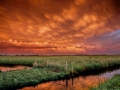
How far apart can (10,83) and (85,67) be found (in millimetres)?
20956

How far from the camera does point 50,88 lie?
1914 centimetres

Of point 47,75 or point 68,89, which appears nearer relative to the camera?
point 68,89

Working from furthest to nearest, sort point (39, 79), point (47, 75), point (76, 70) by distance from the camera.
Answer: point (76, 70), point (47, 75), point (39, 79)

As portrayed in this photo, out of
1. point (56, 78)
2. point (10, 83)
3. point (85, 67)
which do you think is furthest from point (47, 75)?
point (85, 67)

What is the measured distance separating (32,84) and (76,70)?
1303 centimetres

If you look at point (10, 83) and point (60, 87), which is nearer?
point (10, 83)

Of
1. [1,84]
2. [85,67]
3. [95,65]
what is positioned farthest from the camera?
[95,65]

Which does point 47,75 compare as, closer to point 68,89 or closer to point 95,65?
point 68,89

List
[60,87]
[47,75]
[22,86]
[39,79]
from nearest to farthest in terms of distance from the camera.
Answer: [22,86] → [60,87] → [39,79] → [47,75]

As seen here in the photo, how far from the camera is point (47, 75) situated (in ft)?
75.3

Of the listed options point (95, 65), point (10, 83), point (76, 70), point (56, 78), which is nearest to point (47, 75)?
point (56, 78)

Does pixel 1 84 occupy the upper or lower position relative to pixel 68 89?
upper

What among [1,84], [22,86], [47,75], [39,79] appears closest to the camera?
[1,84]

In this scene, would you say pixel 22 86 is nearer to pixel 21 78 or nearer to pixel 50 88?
pixel 21 78
